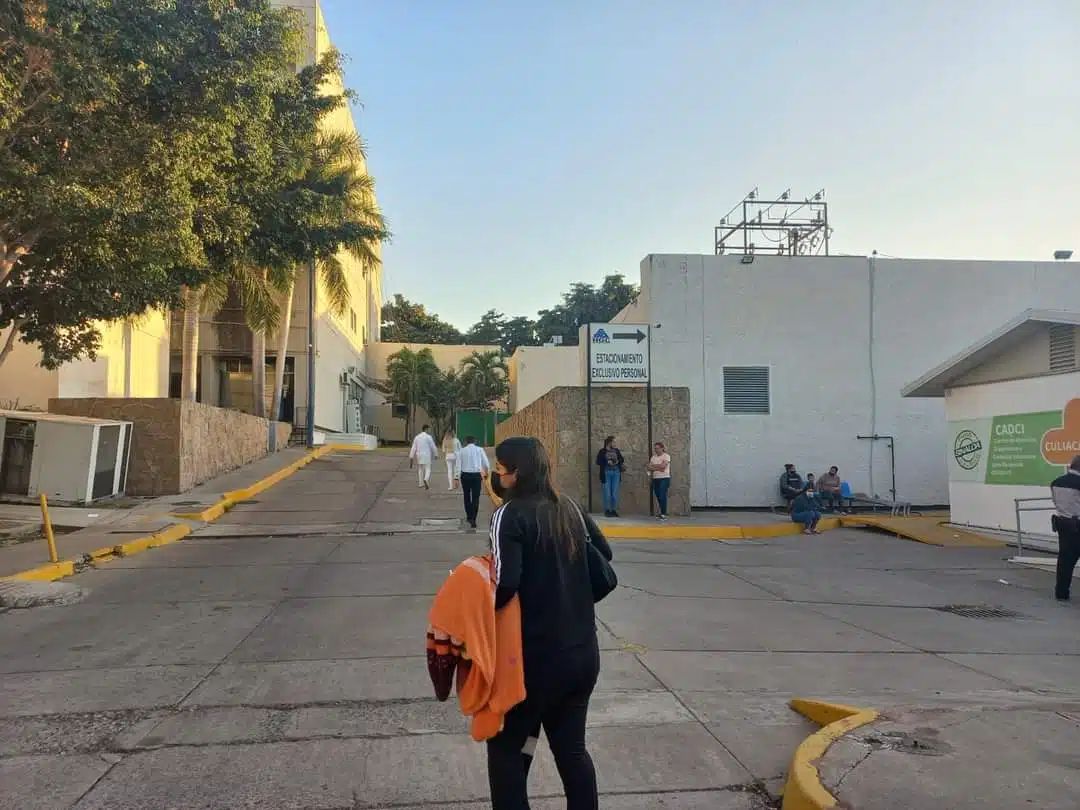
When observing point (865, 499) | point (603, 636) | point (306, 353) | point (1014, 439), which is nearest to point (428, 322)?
point (306, 353)

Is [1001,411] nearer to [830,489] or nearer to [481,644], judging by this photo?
[830,489]

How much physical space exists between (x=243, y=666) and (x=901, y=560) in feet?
31.7

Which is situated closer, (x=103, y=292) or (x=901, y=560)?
(x=103, y=292)

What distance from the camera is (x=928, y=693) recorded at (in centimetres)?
566

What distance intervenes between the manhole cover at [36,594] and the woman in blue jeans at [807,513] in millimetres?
11755

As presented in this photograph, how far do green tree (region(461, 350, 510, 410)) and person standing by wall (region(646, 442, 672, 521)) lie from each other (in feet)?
106

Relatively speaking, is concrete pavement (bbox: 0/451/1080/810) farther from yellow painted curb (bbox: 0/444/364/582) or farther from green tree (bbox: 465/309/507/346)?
green tree (bbox: 465/309/507/346)

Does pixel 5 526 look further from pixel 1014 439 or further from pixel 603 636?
pixel 1014 439

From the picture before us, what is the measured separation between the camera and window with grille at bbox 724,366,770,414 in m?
19.2

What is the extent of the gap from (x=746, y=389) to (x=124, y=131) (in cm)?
1364

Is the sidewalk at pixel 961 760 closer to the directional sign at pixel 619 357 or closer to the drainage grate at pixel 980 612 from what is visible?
the drainage grate at pixel 980 612

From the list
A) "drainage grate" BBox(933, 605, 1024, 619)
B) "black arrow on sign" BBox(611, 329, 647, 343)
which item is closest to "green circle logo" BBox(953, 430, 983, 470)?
"black arrow on sign" BBox(611, 329, 647, 343)

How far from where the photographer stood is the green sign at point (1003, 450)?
13.0 m

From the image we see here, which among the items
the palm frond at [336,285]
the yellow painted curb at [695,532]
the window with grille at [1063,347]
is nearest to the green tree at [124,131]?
the yellow painted curb at [695,532]
